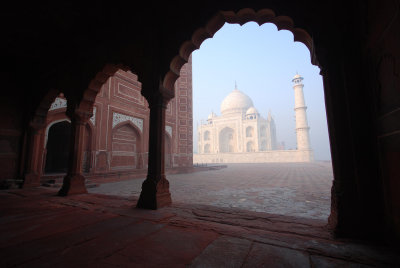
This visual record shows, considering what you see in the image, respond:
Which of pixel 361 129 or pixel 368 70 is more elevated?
pixel 368 70

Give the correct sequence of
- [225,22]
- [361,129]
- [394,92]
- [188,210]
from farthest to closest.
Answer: [225,22]
[188,210]
[361,129]
[394,92]

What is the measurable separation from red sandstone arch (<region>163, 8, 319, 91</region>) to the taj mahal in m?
30.1

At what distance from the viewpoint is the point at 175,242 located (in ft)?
5.01

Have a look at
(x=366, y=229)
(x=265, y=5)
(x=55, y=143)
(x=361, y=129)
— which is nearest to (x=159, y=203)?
(x=366, y=229)

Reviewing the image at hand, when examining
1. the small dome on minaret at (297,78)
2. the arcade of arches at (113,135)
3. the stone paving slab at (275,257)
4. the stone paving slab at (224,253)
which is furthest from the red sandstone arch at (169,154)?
the small dome on minaret at (297,78)

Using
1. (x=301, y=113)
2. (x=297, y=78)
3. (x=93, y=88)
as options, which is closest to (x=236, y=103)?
(x=297, y=78)

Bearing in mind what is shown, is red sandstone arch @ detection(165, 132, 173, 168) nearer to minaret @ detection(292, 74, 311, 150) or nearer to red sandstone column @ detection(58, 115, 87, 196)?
red sandstone column @ detection(58, 115, 87, 196)

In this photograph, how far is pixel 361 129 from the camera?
1681 mm

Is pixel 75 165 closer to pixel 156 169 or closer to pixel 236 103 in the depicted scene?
pixel 156 169

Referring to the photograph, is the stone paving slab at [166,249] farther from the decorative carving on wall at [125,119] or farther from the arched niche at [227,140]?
the arched niche at [227,140]

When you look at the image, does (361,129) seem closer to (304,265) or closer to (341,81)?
(341,81)

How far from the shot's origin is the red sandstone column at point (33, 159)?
498cm

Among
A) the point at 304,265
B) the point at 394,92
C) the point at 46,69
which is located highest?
the point at 46,69

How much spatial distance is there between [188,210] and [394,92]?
230 centimetres
